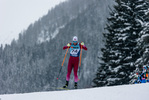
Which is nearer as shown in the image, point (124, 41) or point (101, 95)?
point (101, 95)

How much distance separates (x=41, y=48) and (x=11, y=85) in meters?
48.3

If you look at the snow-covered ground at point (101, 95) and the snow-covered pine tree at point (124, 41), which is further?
the snow-covered pine tree at point (124, 41)

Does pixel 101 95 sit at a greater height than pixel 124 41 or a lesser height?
lesser

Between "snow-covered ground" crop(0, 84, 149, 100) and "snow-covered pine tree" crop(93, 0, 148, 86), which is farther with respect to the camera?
"snow-covered pine tree" crop(93, 0, 148, 86)

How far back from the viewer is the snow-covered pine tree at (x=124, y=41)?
1609 centimetres

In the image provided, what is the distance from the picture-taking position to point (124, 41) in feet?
54.3

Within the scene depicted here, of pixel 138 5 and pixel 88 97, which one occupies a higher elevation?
pixel 138 5

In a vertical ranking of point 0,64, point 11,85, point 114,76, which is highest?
point 114,76

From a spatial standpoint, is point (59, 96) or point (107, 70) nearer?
point (59, 96)

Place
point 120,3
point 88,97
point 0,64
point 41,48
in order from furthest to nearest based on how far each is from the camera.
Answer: point 41,48 → point 0,64 → point 120,3 → point 88,97

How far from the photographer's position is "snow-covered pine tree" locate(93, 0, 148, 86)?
52.8 ft

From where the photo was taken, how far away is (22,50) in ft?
472

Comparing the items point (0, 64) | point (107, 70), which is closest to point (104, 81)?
point (107, 70)

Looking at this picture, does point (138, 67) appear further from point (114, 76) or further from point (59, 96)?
point (59, 96)
